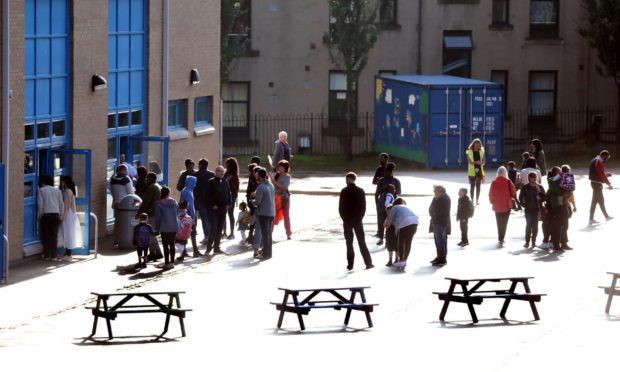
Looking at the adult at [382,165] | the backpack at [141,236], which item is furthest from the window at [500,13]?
the backpack at [141,236]

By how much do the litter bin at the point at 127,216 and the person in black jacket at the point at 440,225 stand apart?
5.57 meters

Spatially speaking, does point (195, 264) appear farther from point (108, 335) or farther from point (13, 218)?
point (108, 335)

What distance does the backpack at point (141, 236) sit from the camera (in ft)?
90.2

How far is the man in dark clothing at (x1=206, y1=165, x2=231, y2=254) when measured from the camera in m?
30.2

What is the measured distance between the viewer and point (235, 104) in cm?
5603

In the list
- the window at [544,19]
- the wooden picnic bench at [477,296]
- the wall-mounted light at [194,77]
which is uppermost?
the window at [544,19]

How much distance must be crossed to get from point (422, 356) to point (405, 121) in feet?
101

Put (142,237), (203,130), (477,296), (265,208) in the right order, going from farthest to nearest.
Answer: (203,130)
(265,208)
(142,237)
(477,296)

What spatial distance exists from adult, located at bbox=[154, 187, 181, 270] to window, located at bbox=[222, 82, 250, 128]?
1098 inches

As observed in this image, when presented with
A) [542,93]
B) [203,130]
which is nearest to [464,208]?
[203,130]

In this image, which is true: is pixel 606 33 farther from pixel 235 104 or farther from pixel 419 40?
pixel 235 104

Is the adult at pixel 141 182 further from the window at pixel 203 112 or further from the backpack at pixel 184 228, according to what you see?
the window at pixel 203 112

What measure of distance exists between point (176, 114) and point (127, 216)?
23.2ft

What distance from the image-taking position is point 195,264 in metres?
29.0
